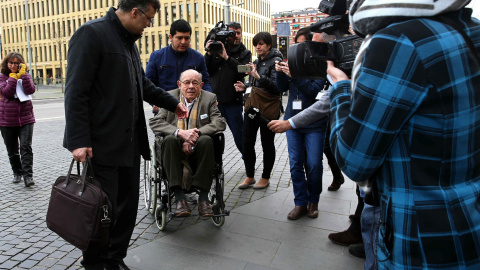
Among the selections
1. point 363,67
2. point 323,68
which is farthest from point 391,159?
point 323,68

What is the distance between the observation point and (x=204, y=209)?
3797mm

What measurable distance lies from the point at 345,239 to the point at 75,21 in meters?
83.2

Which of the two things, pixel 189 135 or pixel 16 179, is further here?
pixel 16 179

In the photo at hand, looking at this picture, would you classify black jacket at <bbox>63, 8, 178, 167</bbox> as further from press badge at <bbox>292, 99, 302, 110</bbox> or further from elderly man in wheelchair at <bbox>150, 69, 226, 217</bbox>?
press badge at <bbox>292, 99, 302, 110</bbox>

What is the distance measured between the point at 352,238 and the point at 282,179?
242 centimetres

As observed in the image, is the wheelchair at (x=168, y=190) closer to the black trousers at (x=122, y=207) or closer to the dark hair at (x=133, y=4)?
the black trousers at (x=122, y=207)

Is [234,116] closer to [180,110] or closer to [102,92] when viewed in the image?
[180,110]

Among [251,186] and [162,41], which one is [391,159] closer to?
[251,186]

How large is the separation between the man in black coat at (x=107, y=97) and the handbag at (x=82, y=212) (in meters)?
0.19

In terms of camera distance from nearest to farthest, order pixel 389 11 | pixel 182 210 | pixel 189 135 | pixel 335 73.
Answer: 1. pixel 389 11
2. pixel 335 73
3. pixel 182 210
4. pixel 189 135

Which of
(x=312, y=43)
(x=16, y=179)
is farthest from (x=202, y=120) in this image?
(x=16, y=179)

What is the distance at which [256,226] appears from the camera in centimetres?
412

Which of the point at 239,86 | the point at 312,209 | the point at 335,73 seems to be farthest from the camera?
the point at 239,86

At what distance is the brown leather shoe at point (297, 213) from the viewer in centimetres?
429
